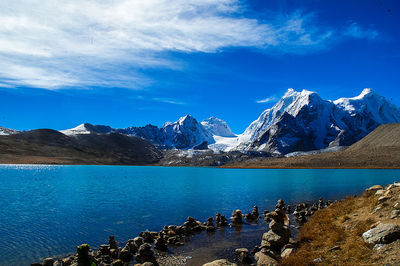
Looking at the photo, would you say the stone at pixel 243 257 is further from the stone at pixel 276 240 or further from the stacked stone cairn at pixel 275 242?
the stone at pixel 276 240

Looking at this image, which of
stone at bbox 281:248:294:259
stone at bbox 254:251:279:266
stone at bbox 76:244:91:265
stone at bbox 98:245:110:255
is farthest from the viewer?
stone at bbox 98:245:110:255

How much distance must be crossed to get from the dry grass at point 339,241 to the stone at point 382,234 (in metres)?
0.57

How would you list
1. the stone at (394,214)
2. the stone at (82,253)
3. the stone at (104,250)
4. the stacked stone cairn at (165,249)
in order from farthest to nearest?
1. the stone at (104,250)
2. the stacked stone cairn at (165,249)
3. the stone at (394,214)
4. the stone at (82,253)

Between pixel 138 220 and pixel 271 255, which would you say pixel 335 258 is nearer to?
pixel 271 255

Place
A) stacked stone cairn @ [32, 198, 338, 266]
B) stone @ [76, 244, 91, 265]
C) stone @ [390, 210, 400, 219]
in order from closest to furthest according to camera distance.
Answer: stone @ [76, 244, 91, 265] → stone @ [390, 210, 400, 219] → stacked stone cairn @ [32, 198, 338, 266]

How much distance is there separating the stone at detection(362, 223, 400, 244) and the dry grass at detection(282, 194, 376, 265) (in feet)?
1.86

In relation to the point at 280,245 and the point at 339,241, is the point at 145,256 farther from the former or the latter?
the point at 339,241

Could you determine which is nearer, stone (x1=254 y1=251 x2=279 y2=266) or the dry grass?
the dry grass

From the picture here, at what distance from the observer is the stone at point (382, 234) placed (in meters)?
17.5

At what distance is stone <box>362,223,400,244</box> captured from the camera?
1750 cm

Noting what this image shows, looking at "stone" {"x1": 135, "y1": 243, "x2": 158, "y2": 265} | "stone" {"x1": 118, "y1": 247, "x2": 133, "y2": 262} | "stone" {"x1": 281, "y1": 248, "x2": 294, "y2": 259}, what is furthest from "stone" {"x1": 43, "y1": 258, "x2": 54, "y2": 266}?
"stone" {"x1": 281, "y1": 248, "x2": 294, "y2": 259}

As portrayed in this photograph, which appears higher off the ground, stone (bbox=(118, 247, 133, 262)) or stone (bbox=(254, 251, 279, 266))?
stone (bbox=(254, 251, 279, 266))

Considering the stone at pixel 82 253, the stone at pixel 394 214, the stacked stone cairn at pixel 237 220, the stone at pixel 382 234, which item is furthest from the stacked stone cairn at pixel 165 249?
the stone at pixel 82 253

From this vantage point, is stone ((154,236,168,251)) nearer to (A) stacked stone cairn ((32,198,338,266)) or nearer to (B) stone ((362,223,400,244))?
(A) stacked stone cairn ((32,198,338,266))
